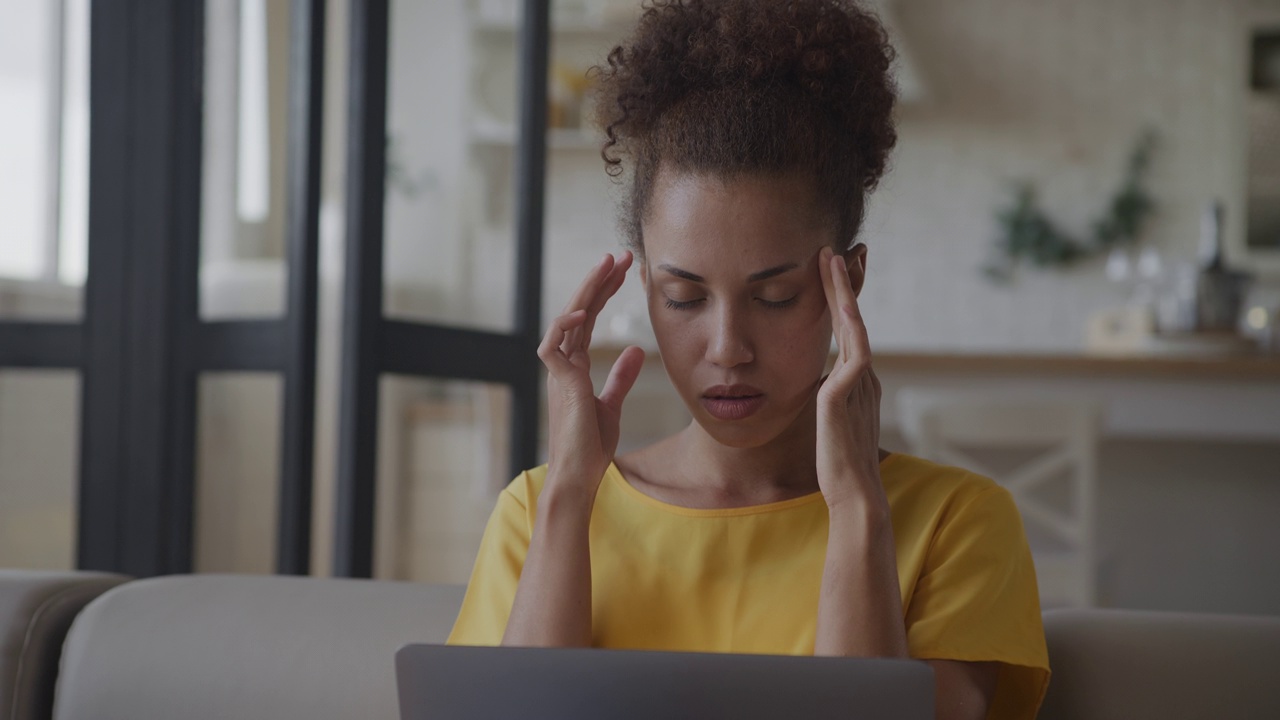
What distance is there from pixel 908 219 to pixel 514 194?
321 centimetres

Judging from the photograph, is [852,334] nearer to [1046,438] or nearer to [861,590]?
[861,590]

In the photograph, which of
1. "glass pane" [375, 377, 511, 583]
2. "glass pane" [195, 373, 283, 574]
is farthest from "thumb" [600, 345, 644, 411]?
"glass pane" [195, 373, 283, 574]

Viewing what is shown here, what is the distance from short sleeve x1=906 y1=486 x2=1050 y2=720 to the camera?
940mm

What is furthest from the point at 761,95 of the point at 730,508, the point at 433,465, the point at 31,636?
the point at 433,465

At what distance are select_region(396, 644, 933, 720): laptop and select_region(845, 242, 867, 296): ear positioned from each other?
0.44m

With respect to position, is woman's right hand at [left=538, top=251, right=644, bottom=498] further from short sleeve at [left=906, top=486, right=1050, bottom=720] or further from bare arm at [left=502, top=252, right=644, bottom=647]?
short sleeve at [left=906, top=486, right=1050, bottom=720]

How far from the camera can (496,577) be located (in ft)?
3.53

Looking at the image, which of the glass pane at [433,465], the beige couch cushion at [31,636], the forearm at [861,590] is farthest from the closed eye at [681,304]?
the glass pane at [433,465]

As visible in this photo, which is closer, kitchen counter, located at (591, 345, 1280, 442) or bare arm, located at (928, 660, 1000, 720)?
bare arm, located at (928, 660, 1000, 720)

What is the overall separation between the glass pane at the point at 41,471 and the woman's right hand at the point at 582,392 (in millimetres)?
1329

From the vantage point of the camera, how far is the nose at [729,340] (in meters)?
1.02

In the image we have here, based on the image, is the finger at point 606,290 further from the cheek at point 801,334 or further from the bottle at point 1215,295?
the bottle at point 1215,295

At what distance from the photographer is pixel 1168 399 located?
10.4 feet

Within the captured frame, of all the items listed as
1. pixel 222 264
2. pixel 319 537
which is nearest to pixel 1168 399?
pixel 319 537
